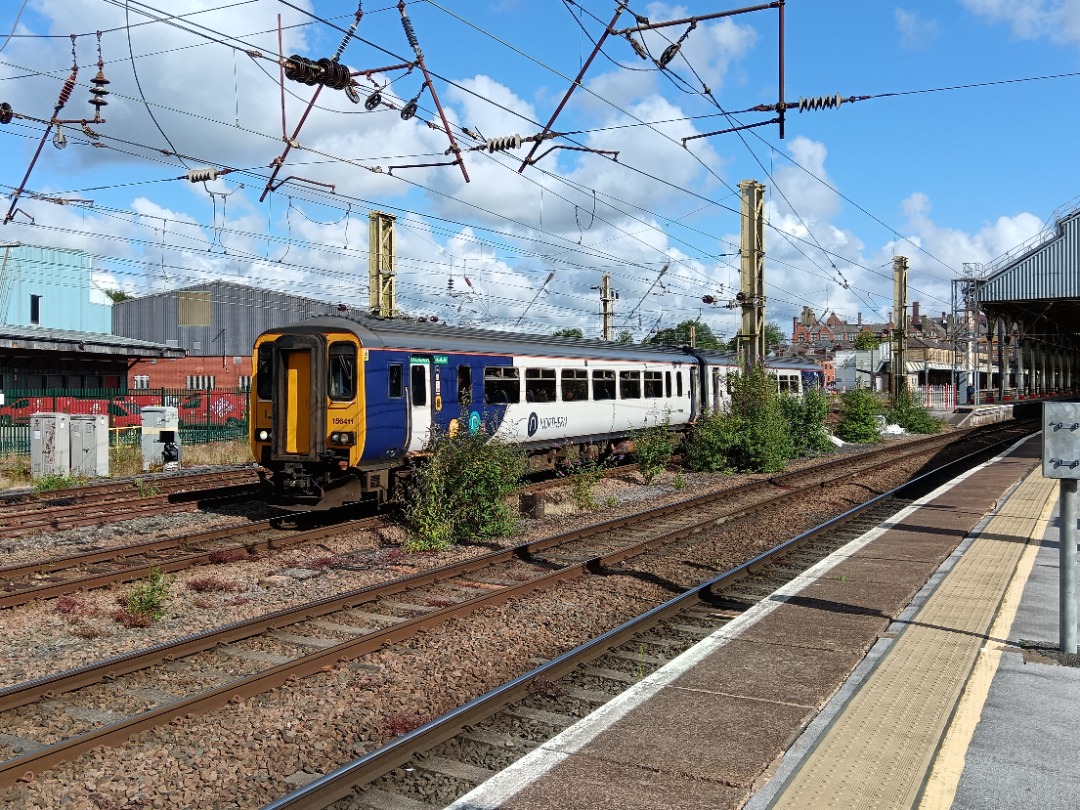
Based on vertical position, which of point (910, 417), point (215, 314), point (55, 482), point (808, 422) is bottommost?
point (55, 482)

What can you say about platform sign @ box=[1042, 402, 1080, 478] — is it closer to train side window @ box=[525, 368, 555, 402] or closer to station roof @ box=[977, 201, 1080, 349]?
train side window @ box=[525, 368, 555, 402]

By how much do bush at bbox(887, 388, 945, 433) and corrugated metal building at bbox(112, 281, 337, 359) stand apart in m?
31.8

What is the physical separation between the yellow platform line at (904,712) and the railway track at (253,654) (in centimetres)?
379

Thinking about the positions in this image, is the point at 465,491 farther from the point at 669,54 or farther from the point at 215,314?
the point at 215,314

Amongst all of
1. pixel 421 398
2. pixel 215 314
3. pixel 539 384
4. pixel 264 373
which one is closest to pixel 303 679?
pixel 421 398

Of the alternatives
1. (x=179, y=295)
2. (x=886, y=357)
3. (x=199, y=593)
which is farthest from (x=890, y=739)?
(x=886, y=357)

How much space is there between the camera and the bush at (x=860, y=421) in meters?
31.2

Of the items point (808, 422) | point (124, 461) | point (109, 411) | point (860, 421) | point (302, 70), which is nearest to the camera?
point (302, 70)

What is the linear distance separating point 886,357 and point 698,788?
81.8m

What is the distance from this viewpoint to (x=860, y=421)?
1232 inches

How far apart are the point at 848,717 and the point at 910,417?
36808mm

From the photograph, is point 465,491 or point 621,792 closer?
point 621,792

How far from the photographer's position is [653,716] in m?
5.48

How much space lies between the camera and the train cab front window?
13.1 metres
